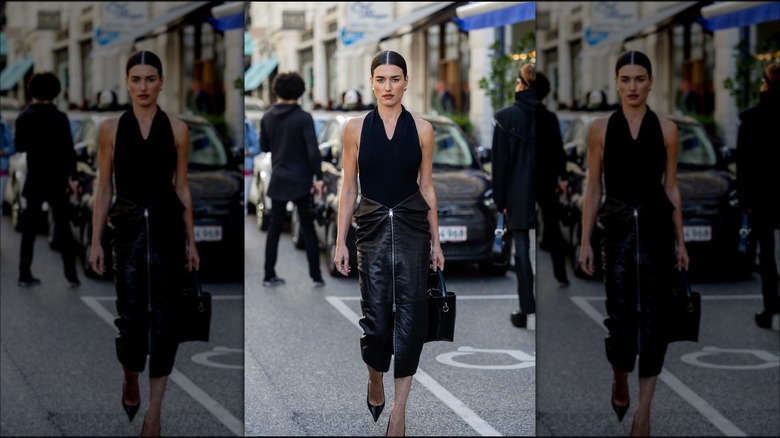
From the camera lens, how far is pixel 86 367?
5188mm

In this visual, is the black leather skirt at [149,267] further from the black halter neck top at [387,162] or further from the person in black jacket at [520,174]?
the person in black jacket at [520,174]

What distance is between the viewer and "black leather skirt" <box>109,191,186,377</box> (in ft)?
15.4

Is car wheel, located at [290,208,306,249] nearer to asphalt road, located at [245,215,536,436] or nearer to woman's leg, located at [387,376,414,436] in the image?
asphalt road, located at [245,215,536,436]

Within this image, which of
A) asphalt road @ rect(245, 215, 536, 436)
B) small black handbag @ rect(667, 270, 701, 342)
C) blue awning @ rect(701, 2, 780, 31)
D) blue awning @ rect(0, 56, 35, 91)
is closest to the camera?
asphalt road @ rect(245, 215, 536, 436)

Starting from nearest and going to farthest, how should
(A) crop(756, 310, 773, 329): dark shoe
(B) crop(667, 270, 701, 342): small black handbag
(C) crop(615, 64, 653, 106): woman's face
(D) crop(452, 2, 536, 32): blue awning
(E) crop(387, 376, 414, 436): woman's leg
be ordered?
1. (E) crop(387, 376, 414, 436): woman's leg
2. (C) crop(615, 64, 653, 106): woman's face
3. (B) crop(667, 270, 701, 342): small black handbag
4. (D) crop(452, 2, 536, 32): blue awning
5. (A) crop(756, 310, 773, 329): dark shoe

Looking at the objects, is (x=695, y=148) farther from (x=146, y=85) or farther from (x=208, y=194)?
(x=146, y=85)

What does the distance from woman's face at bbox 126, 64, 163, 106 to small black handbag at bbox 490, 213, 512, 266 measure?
1.46 metres

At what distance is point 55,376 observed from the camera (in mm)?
5230

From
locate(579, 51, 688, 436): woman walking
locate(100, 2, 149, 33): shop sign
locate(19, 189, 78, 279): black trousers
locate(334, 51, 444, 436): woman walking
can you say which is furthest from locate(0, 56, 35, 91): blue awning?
locate(579, 51, 688, 436): woman walking

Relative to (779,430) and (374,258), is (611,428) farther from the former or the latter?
(374,258)

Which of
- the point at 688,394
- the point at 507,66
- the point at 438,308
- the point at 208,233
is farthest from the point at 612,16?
the point at 208,233

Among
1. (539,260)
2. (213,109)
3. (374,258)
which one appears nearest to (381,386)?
(374,258)

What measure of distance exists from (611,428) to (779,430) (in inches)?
31.1

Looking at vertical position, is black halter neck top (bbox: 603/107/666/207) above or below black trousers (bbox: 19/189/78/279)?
above
